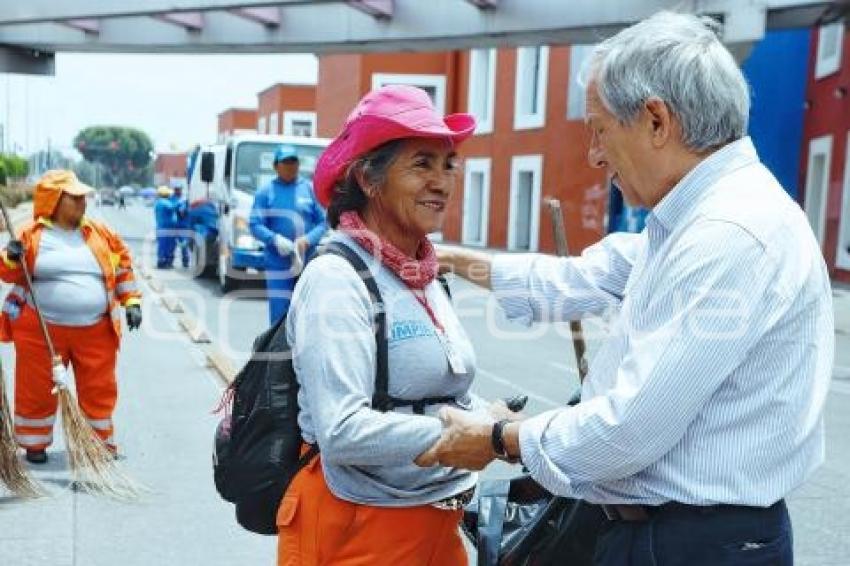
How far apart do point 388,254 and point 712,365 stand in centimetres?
80

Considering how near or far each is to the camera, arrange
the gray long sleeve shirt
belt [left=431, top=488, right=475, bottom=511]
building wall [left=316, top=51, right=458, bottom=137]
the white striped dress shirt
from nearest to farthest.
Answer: the white striped dress shirt < the gray long sleeve shirt < belt [left=431, top=488, right=475, bottom=511] < building wall [left=316, top=51, right=458, bottom=137]

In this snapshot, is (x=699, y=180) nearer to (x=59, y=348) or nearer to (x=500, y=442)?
(x=500, y=442)

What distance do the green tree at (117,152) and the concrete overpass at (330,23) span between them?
123 m

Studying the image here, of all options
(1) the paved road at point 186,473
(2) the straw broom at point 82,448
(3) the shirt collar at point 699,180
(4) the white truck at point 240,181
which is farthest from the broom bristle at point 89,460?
(4) the white truck at point 240,181

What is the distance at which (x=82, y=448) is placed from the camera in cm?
527

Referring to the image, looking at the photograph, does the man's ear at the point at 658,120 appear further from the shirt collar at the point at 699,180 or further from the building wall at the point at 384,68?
the building wall at the point at 384,68

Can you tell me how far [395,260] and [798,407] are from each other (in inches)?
34.2

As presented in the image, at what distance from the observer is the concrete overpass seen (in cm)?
1358

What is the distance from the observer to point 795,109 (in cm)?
2105

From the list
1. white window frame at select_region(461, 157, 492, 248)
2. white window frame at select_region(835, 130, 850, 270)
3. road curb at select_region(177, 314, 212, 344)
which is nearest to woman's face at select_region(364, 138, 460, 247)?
Result: road curb at select_region(177, 314, 212, 344)

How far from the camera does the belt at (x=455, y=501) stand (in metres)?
2.22

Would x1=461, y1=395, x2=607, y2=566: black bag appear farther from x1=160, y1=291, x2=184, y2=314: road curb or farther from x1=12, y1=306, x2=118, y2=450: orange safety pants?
x1=160, y1=291, x2=184, y2=314: road curb

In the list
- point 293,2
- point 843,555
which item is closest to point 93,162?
point 293,2

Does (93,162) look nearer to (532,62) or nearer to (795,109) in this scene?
(532,62)
